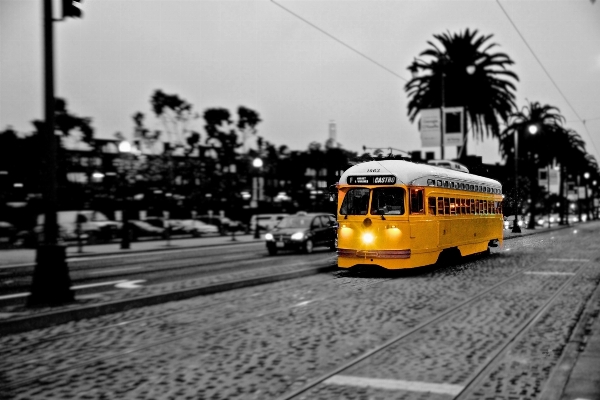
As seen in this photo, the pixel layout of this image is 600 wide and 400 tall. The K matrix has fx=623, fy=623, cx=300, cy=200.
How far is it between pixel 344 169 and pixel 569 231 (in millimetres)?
1895

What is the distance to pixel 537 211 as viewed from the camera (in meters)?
3.27

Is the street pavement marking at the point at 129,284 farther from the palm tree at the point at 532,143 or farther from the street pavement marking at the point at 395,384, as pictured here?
the palm tree at the point at 532,143

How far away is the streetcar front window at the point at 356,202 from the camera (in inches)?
77.6

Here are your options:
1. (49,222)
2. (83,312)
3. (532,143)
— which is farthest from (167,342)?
(532,143)

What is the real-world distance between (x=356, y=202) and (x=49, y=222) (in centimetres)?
1567

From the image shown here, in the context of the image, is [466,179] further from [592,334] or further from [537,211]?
[592,334]

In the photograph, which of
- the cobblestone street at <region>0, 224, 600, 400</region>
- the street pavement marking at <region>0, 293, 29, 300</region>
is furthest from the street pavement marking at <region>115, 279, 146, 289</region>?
the cobblestone street at <region>0, 224, 600, 400</region>

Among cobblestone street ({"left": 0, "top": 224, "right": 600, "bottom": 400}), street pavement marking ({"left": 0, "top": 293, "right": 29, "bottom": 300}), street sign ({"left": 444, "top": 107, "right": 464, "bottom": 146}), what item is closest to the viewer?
street sign ({"left": 444, "top": 107, "right": 464, "bottom": 146})

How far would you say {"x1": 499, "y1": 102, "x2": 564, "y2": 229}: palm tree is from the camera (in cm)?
284

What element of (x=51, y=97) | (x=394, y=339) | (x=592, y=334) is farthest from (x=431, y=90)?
(x=51, y=97)

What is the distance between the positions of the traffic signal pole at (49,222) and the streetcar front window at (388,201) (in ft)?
50.9

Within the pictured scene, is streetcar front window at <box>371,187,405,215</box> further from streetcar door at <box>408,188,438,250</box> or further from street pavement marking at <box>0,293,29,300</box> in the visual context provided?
street pavement marking at <box>0,293,29,300</box>

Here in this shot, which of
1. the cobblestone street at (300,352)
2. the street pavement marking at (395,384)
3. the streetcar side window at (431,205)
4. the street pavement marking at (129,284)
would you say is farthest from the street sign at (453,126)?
the street pavement marking at (129,284)

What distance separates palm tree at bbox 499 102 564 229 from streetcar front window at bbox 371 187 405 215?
0.95m
